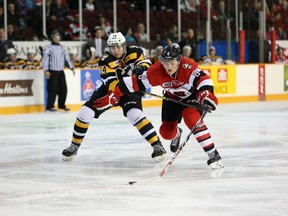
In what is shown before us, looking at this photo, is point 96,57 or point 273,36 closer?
point 96,57

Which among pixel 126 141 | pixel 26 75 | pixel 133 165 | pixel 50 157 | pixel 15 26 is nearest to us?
pixel 133 165

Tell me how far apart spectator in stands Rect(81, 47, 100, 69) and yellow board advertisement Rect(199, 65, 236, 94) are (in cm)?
216

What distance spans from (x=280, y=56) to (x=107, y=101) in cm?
1205

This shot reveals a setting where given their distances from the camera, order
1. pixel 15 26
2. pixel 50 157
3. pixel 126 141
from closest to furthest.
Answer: pixel 50 157 < pixel 126 141 < pixel 15 26

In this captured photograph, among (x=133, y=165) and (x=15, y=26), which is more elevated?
(x=15, y=26)

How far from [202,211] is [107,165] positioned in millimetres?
2697

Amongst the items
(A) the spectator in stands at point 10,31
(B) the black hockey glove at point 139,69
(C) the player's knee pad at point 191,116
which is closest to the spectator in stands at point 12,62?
(A) the spectator in stands at point 10,31

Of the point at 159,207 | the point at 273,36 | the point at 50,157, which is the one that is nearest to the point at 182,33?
the point at 273,36

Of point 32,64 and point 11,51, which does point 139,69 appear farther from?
point 32,64

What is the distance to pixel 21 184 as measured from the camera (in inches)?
277

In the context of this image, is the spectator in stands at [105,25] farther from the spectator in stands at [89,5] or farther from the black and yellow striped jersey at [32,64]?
the black and yellow striped jersey at [32,64]

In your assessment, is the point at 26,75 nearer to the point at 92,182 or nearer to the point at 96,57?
the point at 96,57

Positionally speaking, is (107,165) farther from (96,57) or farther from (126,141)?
(96,57)

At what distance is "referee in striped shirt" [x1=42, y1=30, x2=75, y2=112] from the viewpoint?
15.1 metres
